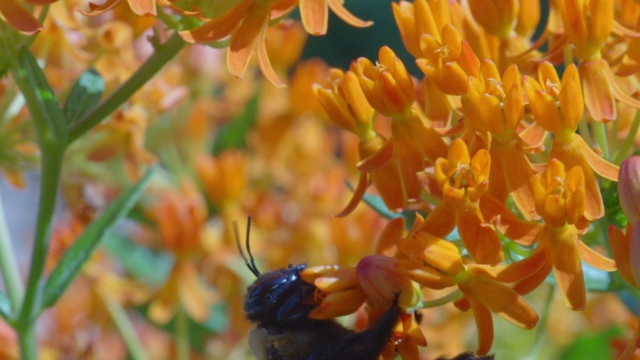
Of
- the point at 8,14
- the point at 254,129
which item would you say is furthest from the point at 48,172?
the point at 254,129

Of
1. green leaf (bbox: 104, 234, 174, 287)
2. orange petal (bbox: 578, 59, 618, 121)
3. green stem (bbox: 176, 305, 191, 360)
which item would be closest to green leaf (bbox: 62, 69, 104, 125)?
orange petal (bbox: 578, 59, 618, 121)

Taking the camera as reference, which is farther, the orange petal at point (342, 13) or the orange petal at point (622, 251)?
the orange petal at point (342, 13)

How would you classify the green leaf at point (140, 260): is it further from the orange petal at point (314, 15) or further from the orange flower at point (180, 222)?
the orange petal at point (314, 15)

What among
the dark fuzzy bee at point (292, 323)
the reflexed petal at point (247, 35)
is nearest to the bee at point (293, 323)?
the dark fuzzy bee at point (292, 323)

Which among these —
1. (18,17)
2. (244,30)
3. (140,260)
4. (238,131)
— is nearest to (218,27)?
(244,30)

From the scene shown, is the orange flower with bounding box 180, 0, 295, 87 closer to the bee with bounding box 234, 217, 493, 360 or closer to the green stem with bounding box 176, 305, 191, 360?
the bee with bounding box 234, 217, 493, 360

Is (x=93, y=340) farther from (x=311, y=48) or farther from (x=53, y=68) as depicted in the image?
(x=311, y=48)
